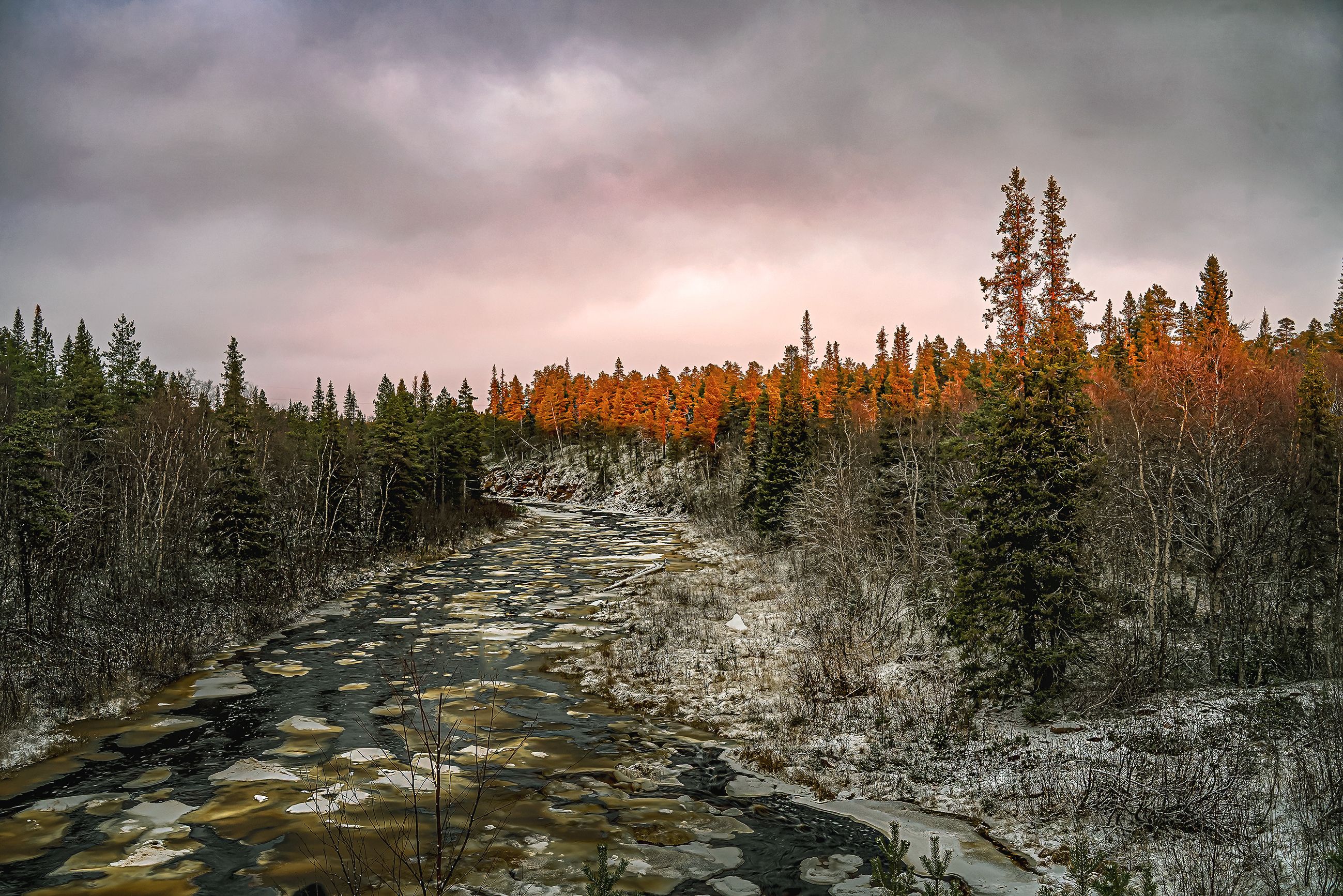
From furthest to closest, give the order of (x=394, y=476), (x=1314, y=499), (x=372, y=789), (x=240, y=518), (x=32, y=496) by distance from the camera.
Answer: (x=394, y=476), (x=240, y=518), (x=1314, y=499), (x=32, y=496), (x=372, y=789)

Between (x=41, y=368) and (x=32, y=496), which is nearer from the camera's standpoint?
(x=32, y=496)

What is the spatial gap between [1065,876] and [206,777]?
12.5 metres

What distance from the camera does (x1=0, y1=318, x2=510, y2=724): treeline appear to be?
15.9 m

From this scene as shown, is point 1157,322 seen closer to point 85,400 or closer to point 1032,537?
point 1032,537

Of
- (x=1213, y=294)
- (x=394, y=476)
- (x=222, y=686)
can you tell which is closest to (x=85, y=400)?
(x=394, y=476)

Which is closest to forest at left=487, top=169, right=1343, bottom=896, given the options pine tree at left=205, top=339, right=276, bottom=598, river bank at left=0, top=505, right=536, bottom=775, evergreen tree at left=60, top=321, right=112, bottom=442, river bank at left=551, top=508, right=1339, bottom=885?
river bank at left=551, top=508, right=1339, bottom=885

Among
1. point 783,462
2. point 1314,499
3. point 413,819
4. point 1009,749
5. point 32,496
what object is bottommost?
point 413,819

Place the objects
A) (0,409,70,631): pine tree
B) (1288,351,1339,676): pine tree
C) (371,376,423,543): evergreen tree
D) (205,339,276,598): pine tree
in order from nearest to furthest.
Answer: (1288,351,1339,676): pine tree → (0,409,70,631): pine tree → (205,339,276,598): pine tree → (371,376,423,543): evergreen tree

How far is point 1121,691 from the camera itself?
36.7 ft

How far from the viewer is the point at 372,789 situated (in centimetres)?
1012

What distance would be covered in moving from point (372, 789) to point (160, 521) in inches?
705

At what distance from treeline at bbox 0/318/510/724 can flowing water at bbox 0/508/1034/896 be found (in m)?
2.42

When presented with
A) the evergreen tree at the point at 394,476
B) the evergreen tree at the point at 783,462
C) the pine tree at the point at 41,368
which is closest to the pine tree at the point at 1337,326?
the evergreen tree at the point at 783,462

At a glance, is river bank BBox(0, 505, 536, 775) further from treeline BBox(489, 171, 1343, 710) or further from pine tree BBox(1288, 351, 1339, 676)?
pine tree BBox(1288, 351, 1339, 676)
